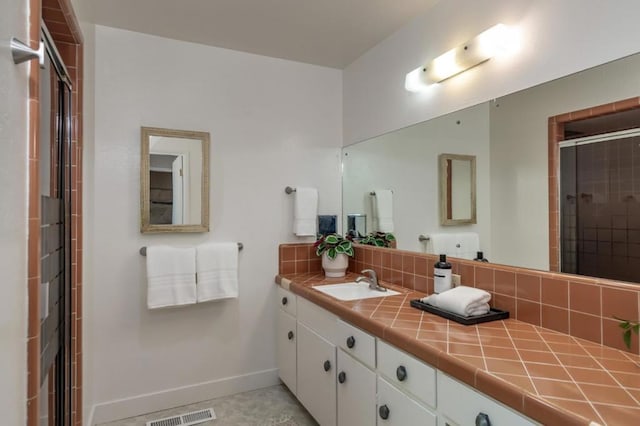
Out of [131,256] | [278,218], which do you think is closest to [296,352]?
[278,218]

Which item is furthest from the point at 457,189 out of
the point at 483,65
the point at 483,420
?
the point at 483,420

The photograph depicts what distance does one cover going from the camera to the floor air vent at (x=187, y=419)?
2.20 meters

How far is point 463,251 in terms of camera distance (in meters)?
1.89

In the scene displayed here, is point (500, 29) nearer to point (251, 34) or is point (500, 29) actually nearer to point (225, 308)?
point (251, 34)

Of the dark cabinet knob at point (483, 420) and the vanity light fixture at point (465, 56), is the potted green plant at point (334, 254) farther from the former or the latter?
the dark cabinet knob at point (483, 420)

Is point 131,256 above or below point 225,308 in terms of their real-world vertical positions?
above

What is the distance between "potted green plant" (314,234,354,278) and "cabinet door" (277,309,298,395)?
425mm

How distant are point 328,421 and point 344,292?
0.70 m

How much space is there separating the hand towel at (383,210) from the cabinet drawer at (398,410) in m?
1.17

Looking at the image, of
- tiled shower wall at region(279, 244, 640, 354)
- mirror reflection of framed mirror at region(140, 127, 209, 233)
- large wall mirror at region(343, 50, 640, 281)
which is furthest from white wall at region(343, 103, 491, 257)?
mirror reflection of framed mirror at region(140, 127, 209, 233)

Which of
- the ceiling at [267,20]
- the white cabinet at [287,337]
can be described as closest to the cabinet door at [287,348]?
the white cabinet at [287,337]

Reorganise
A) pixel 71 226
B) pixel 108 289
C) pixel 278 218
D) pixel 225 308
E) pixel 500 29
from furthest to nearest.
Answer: pixel 278 218 < pixel 225 308 < pixel 108 289 < pixel 71 226 < pixel 500 29

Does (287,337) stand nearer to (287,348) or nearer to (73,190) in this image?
(287,348)

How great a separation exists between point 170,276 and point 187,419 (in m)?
0.87
